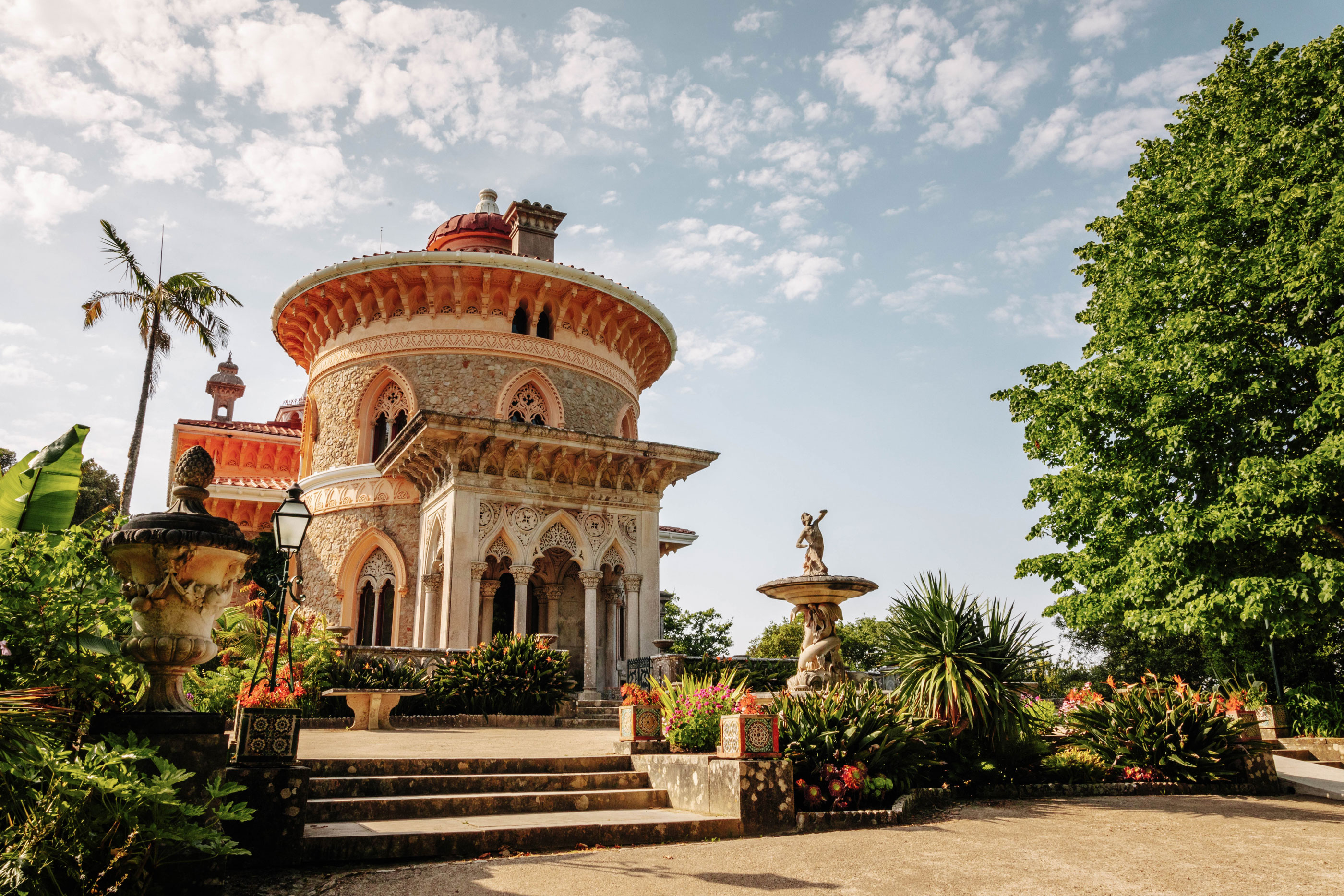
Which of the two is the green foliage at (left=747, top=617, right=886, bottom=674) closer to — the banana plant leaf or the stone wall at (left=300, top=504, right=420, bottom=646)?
the stone wall at (left=300, top=504, right=420, bottom=646)

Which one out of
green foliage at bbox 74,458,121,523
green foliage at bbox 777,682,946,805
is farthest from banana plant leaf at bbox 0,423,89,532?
green foliage at bbox 74,458,121,523

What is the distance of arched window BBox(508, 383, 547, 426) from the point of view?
20.8m

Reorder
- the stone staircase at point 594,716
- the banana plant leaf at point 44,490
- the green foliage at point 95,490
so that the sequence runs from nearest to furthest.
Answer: the banana plant leaf at point 44,490 → the stone staircase at point 594,716 → the green foliage at point 95,490

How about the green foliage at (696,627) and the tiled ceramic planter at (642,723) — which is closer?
the tiled ceramic planter at (642,723)

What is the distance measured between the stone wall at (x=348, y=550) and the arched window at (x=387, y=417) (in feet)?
5.18

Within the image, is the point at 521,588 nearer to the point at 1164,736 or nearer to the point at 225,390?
the point at 1164,736

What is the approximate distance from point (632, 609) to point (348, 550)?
7.04m

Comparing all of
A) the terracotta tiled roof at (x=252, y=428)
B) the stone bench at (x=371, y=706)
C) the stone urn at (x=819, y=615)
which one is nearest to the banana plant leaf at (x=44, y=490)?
the stone bench at (x=371, y=706)

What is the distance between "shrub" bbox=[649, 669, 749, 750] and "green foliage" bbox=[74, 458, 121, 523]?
1304 inches

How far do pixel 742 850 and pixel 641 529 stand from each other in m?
12.4

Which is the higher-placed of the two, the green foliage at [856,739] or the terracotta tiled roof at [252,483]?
the terracotta tiled roof at [252,483]

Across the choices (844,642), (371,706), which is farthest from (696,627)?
(371,706)

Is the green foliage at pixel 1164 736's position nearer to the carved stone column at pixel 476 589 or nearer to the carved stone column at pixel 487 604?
the carved stone column at pixel 476 589

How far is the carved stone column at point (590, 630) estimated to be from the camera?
1742 cm
